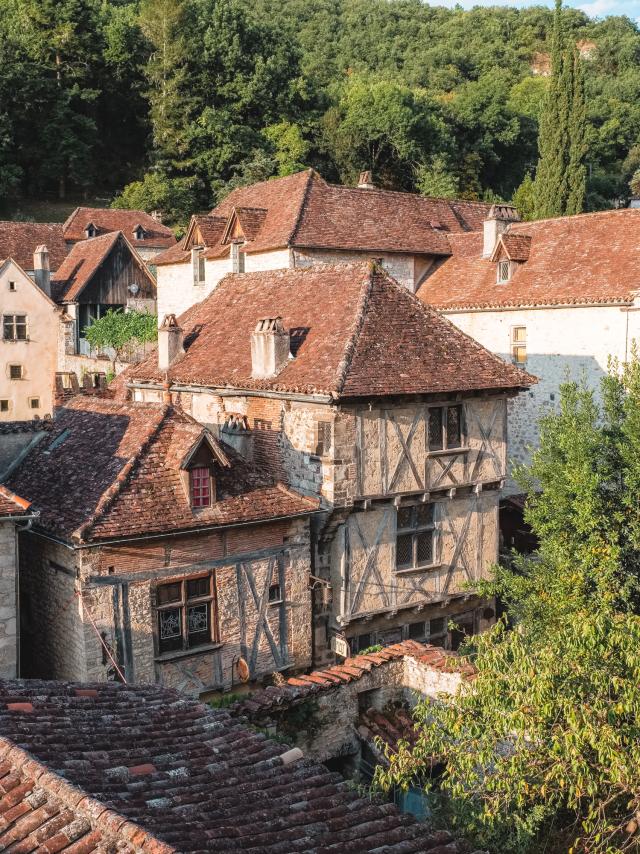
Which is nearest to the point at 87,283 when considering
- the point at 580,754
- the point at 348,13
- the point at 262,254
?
the point at 262,254

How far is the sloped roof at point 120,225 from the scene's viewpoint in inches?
2106

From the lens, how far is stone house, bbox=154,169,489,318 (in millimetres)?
30016

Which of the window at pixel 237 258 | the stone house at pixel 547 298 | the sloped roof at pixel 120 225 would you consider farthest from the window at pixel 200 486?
the sloped roof at pixel 120 225

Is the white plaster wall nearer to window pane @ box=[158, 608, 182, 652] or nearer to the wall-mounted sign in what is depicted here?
the wall-mounted sign

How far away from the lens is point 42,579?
15.3 meters

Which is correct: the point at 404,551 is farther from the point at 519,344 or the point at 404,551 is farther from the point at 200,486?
the point at 519,344

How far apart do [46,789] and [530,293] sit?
23.9 metres

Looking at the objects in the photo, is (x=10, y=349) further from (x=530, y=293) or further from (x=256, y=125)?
(x=256, y=125)

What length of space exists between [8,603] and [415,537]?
26.8 ft

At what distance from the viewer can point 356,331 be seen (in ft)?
57.4

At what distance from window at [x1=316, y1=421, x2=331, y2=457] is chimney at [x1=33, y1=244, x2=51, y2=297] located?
30.6 m

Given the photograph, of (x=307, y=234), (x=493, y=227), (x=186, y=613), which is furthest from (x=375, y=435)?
(x=493, y=227)

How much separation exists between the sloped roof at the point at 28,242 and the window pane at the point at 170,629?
35.0 m

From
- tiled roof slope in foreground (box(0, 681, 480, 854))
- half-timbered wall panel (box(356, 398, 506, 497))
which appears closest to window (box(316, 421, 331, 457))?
half-timbered wall panel (box(356, 398, 506, 497))
